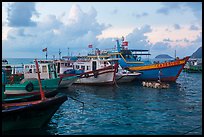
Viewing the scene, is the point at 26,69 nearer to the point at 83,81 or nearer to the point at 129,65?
the point at 83,81

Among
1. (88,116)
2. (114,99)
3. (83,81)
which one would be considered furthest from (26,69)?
(88,116)

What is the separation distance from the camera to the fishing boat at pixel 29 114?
12.1 metres

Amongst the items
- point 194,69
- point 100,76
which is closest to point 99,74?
point 100,76

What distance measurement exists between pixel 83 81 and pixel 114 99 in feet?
37.6

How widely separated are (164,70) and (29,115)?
2942 cm

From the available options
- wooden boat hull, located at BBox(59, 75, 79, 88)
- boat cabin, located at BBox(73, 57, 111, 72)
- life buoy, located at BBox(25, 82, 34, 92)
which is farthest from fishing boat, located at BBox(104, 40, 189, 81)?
life buoy, located at BBox(25, 82, 34, 92)

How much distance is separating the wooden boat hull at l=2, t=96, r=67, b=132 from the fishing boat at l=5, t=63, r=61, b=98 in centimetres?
708

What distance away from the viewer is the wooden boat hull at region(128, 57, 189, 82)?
38219 millimetres

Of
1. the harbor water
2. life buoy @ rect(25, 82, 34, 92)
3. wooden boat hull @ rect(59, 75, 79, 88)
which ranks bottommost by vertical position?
the harbor water

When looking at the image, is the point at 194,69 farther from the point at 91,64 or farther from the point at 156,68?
the point at 91,64

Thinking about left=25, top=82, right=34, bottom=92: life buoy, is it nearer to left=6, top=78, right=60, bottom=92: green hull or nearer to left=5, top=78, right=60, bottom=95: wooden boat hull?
left=5, top=78, right=60, bottom=95: wooden boat hull

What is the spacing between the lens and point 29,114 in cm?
1253

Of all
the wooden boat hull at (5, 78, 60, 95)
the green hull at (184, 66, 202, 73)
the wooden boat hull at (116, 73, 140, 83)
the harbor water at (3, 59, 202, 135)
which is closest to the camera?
the harbor water at (3, 59, 202, 135)

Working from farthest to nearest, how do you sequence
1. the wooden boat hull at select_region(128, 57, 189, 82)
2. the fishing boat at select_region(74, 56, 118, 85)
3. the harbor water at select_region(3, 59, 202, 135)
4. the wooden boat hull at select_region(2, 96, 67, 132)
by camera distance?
the wooden boat hull at select_region(128, 57, 189, 82) → the fishing boat at select_region(74, 56, 118, 85) → the harbor water at select_region(3, 59, 202, 135) → the wooden boat hull at select_region(2, 96, 67, 132)
